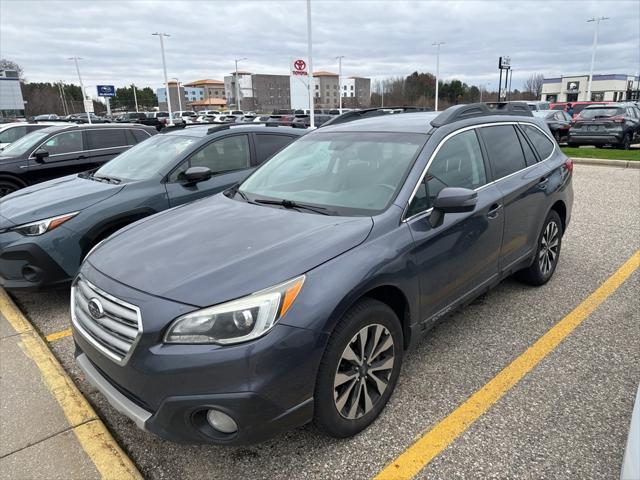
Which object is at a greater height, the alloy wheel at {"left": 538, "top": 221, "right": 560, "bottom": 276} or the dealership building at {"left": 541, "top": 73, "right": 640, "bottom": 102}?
the dealership building at {"left": 541, "top": 73, "right": 640, "bottom": 102}

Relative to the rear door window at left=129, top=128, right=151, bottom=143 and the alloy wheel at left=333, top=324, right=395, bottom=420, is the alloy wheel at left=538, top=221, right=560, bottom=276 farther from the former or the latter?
the rear door window at left=129, top=128, right=151, bottom=143

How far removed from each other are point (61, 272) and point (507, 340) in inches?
154

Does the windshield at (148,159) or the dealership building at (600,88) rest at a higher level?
the dealership building at (600,88)

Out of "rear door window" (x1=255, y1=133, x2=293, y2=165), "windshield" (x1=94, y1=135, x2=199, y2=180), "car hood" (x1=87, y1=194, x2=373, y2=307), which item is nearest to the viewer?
"car hood" (x1=87, y1=194, x2=373, y2=307)

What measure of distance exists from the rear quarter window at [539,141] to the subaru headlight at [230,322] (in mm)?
3398

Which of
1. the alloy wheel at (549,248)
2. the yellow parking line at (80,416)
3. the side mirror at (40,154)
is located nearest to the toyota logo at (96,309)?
the yellow parking line at (80,416)

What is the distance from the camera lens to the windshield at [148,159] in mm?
5164

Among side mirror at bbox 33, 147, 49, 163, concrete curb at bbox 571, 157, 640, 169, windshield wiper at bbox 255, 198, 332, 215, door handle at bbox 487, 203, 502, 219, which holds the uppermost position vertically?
windshield wiper at bbox 255, 198, 332, 215

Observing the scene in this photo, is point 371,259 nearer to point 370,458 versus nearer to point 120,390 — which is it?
point 370,458

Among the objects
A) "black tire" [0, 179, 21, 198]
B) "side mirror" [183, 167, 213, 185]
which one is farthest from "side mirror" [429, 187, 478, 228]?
"black tire" [0, 179, 21, 198]

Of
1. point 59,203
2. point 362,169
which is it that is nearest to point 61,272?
point 59,203

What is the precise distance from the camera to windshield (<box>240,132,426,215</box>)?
3.03 meters

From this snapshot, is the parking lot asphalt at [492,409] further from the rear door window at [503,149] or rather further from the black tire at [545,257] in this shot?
the rear door window at [503,149]

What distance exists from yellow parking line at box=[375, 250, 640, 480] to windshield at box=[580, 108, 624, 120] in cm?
1497
